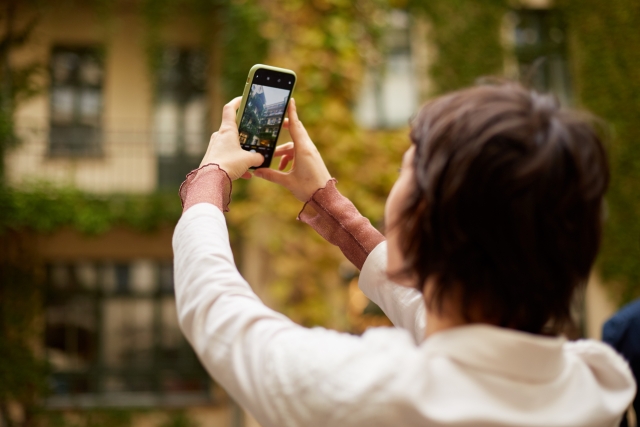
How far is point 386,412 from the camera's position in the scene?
63 centimetres

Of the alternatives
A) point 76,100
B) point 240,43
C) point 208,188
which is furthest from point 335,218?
point 76,100

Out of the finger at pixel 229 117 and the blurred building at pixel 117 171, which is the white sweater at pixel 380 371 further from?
the blurred building at pixel 117 171

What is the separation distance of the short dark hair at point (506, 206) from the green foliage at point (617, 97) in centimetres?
727

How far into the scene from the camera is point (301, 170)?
1.11 meters

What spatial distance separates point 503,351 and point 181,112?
8608mm

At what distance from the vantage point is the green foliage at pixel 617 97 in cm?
747

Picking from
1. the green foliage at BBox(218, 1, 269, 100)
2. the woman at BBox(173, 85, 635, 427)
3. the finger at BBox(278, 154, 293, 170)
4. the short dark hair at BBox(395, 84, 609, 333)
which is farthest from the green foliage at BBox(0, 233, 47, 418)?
the short dark hair at BBox(395, 84, 609, 333)

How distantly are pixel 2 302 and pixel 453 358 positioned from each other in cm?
832

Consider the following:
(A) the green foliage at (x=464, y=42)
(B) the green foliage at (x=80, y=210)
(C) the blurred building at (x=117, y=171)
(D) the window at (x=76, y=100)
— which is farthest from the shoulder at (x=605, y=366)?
(D) the window at (x=76, y=100)

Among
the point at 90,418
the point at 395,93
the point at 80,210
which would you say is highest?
the point at 395,93

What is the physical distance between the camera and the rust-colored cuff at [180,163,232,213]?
2.70ft

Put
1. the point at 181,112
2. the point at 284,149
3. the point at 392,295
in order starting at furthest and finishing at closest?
the point at 181,112 < the point at 284,149 < the point at 392,295

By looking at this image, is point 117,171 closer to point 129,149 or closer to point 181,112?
point 129,149

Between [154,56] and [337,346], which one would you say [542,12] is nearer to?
[154,56]
